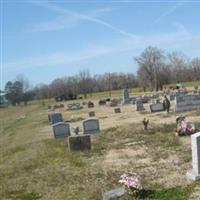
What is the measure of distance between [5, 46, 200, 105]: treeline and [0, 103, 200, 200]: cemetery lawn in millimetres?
85252

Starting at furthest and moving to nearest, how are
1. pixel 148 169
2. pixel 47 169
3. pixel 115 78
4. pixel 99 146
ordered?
pixel 115 78 < pixel 99 146 < pixel 47 169 < pixel 148 169

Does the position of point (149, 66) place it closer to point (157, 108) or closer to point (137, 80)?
point (137, 80)

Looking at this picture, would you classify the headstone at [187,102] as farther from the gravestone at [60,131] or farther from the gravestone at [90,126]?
the gravestone at [60,131]

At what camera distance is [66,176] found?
15.0 m

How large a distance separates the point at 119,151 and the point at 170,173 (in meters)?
5.30

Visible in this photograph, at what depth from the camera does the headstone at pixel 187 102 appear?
3331cm

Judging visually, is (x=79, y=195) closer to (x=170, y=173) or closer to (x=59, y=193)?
(x=59, y=193)

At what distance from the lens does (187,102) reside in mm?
33562

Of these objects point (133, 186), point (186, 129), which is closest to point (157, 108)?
point (186, 129)

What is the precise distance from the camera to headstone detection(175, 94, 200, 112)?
33.3 metres

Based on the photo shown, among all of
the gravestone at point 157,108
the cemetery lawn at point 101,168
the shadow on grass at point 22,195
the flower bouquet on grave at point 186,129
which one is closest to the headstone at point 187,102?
the gravestone at point 157,108

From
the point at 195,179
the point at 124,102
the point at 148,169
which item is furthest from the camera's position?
the point at 124,102

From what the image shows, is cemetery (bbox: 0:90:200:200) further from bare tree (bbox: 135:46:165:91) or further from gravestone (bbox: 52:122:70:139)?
bare tree (bbox: 135:46:165:91)

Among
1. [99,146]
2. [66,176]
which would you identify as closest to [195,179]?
[66,176]
